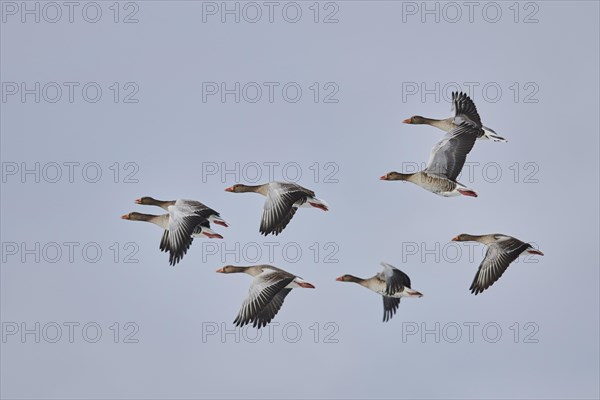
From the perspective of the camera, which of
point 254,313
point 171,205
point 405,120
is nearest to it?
point 254,313

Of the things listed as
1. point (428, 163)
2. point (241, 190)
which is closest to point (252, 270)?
point (241, 190)

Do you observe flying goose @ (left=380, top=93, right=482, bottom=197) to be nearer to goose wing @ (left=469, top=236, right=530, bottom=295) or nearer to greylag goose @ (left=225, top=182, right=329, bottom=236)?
goose wing @ (left=469, top=236, right=530, bottom=295)

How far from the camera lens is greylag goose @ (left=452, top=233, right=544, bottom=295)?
29.3 metres

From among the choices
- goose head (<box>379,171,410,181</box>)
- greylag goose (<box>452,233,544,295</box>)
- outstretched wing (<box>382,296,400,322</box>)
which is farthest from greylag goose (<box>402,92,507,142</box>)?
outstretched wing (<box>382,296,400,322</box>)

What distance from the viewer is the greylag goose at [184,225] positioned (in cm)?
2923

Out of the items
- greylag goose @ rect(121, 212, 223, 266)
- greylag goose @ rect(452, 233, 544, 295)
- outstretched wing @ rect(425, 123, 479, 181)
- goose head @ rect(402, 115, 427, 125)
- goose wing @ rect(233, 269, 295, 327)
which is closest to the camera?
goose wing @ rect(233, 269, 295, 327)

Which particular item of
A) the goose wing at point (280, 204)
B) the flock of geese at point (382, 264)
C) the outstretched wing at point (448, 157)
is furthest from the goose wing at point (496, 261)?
the goose wing at point (280, 204)

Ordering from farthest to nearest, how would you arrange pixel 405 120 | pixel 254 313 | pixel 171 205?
pixel 405 120, pixel 171 205, pixel 254 313

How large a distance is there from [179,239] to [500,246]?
18.6ft

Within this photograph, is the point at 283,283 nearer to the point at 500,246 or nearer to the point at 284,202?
the point at 284,202

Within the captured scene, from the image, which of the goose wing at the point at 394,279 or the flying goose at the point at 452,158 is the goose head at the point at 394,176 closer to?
the flying goose at the point at 452,158

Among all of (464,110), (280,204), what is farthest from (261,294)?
(464,110)

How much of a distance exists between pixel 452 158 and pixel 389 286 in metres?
2.57

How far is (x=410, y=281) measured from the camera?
29797 mm
